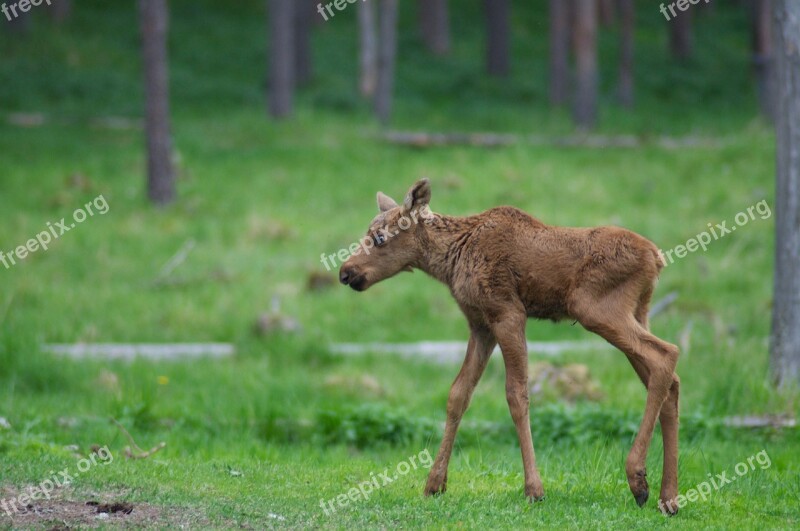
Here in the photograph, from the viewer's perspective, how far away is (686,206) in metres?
21.0

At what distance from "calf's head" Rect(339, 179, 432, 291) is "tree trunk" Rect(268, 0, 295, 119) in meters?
20.2

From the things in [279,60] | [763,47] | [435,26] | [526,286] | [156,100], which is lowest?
[526,286]

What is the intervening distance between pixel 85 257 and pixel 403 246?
11.7 m

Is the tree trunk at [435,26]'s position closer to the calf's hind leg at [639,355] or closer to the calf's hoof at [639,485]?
the calf's hind leg at [639,355]

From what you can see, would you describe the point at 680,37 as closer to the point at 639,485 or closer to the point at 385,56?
the point at 385,56

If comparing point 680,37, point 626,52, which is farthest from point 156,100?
point 680,37

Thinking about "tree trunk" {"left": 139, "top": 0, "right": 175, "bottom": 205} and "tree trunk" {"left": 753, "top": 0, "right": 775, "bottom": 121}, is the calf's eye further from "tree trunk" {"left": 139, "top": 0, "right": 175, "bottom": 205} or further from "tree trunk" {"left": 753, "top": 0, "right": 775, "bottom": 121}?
"tree trunk" {"left": 753, "top": 0, "right": 775, "bottom": 121}

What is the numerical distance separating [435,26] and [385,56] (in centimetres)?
1445

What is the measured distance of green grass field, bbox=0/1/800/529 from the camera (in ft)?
24.1

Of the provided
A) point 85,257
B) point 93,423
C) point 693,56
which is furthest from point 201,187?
point 693,56

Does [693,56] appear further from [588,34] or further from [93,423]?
[93,423]

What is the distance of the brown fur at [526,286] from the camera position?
21.2 ft

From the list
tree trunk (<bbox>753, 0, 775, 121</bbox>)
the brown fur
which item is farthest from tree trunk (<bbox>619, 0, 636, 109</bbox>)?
the brown fur

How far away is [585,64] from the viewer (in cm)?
2723
